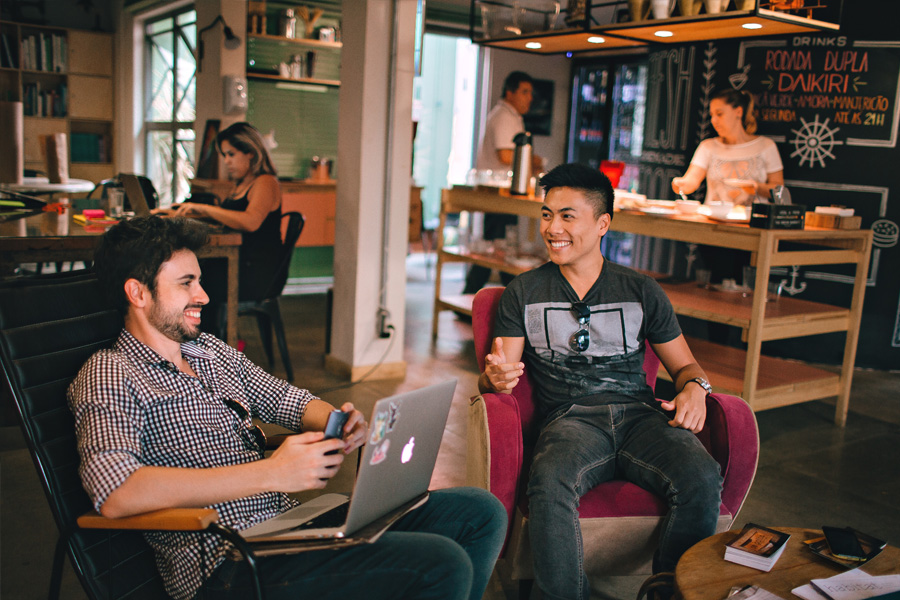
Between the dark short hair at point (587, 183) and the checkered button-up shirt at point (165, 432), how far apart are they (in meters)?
1.17

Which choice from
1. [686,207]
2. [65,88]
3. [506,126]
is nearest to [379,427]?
[686,207]

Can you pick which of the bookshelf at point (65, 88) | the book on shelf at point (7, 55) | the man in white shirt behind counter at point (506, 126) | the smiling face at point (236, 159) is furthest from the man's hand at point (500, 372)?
the book on shelf at point (7, 55)

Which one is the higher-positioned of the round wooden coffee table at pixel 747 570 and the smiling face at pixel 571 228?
the smiling face at pixel 571 228

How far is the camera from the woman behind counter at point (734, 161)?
4.42 m

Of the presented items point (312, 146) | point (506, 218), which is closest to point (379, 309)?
point (506, 218)

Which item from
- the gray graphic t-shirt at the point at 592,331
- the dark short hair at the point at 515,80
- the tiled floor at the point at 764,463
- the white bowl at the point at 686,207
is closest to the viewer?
the gray graphic t-shirt at the point at 592,331

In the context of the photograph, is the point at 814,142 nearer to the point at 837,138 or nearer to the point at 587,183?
the point at 837,138

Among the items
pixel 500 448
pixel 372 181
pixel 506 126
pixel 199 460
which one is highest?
pixel 506 126

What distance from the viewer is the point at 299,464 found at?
1.50 metres

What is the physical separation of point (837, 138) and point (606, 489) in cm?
404

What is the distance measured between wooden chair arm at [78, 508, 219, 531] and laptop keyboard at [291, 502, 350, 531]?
0.23 m

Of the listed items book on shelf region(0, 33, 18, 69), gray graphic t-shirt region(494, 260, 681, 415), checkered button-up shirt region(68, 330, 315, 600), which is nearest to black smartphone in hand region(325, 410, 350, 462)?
checkered button-up shirt region(68, 330, 315, 600)

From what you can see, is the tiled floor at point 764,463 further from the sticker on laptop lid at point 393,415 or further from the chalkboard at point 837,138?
the sticker on laptop lid at point 393,415

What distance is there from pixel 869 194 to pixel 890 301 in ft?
2.39
